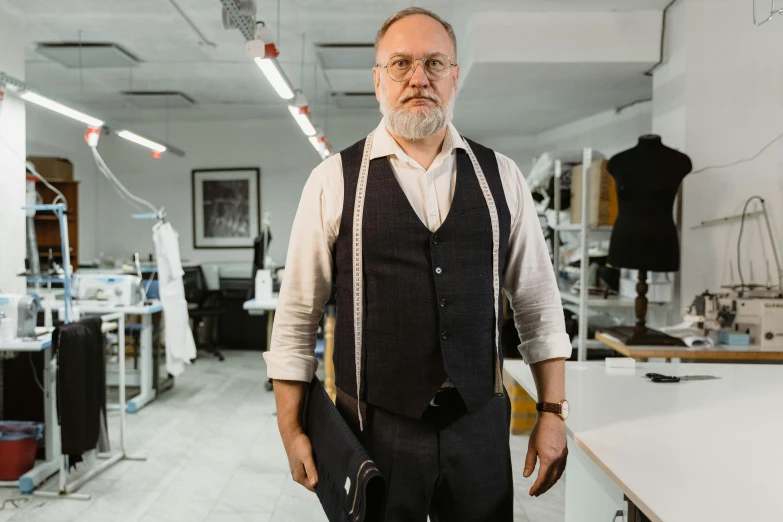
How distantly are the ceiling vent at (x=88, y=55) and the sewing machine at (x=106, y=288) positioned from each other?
81.1 inches

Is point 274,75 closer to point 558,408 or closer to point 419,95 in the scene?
point 419,95

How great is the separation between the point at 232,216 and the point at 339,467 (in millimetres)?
8141

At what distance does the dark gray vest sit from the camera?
121 cm

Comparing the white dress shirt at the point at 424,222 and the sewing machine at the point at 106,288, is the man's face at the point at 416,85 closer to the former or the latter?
the white dress shirt at the point at 424,222

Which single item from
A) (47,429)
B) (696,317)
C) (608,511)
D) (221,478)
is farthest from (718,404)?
(47,429)

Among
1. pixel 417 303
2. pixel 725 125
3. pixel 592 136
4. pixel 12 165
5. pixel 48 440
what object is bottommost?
pixel 48 440

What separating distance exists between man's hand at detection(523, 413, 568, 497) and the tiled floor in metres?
1.87

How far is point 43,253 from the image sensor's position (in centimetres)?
637

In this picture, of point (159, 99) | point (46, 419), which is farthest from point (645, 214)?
point (159, 99)

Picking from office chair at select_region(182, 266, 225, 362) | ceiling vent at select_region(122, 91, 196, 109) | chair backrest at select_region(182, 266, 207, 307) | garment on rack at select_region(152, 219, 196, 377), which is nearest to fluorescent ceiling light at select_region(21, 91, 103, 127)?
garment on rack at select_region(152, 219, 196, 377)

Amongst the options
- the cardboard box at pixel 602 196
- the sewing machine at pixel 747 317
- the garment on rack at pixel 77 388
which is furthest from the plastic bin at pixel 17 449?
the sewing machine at pixel 747 317

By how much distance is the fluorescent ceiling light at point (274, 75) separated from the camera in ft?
11.1

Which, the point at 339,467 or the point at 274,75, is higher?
the point at 274,75

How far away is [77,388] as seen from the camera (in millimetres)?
3074
